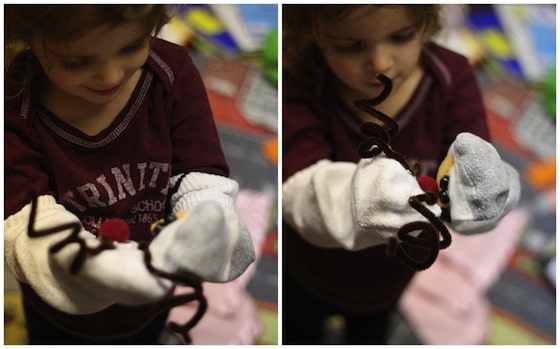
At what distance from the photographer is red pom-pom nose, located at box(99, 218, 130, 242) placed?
1.52 ft

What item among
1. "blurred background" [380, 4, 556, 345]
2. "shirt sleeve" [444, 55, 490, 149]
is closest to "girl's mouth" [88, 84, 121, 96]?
"shirt sleeve" [444, 55, 490, 149]

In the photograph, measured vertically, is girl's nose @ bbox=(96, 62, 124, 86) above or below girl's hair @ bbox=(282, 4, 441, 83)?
below

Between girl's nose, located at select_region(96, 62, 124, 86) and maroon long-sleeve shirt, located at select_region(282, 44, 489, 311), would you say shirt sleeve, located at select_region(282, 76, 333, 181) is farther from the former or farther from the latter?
girl's nose, located at select_region(96, 62, 124, 86)

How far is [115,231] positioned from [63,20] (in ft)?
0.50

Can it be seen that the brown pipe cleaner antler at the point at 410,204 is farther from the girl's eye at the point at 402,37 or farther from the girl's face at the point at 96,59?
the girl's face at the point at 96,59

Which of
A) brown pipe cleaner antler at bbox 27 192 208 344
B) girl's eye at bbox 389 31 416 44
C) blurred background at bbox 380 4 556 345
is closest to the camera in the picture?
brown pipe cleaner antler at bbox 27 192 208 344

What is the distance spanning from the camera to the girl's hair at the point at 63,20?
1.48 feet

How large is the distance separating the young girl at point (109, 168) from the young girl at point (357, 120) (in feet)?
0.27

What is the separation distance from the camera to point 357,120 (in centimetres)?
59

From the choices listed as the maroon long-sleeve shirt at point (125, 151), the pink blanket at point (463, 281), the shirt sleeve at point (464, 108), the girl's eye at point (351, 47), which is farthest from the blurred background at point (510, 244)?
the maroon long-sleeve shirt at point (125, 151)

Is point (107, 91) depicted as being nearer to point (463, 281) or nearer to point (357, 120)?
point (357, 120)

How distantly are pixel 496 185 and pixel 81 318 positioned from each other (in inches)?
14.6

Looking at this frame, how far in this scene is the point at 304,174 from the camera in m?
0.58

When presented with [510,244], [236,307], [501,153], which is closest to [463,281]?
[510,244]
